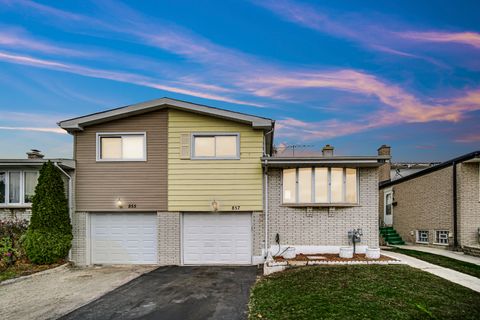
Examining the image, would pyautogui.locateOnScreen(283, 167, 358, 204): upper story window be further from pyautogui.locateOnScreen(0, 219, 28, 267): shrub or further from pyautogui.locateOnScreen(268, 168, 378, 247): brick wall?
pyautogui.locateOnScreen(0, 219, 28, 267): shrub

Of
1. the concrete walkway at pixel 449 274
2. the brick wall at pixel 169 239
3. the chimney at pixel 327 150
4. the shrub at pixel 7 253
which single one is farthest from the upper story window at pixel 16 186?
the concrete walkway at pixel 449 274

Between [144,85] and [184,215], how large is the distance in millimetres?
11452

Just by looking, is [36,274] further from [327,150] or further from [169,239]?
[327,150]

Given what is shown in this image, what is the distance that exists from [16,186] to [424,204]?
19.2 m

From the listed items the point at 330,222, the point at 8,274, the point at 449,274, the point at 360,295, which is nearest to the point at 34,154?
the point at 8,274

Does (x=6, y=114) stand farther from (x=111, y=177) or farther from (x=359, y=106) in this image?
(x=359, y=106)

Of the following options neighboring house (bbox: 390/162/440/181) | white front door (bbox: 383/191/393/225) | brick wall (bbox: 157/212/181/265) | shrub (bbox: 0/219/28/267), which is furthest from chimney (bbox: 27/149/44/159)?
neighboring house (bbox: 390/162/440/181)

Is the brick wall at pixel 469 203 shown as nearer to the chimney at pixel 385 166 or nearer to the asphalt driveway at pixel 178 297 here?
the chimney at pixel 385 166

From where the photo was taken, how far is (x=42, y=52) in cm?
1658

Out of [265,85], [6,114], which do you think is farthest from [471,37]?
[6,114]

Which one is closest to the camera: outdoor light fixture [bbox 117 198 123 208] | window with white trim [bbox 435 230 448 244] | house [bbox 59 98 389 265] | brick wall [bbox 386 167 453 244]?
house [bbox 59 98 389 265]

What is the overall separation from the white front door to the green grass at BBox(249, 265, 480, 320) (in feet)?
40.8

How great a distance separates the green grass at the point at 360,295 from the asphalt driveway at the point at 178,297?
1.95 feet

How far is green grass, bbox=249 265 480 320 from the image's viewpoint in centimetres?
573
